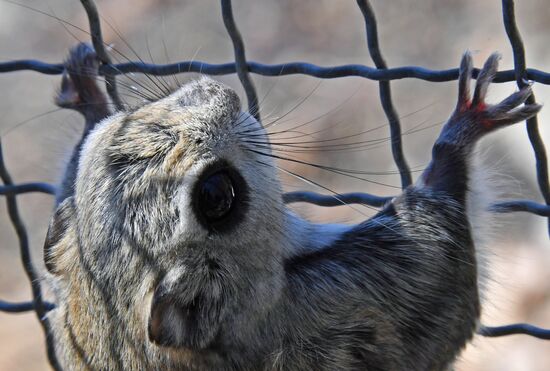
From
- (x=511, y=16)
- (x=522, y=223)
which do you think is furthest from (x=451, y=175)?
(x=522, y=223)

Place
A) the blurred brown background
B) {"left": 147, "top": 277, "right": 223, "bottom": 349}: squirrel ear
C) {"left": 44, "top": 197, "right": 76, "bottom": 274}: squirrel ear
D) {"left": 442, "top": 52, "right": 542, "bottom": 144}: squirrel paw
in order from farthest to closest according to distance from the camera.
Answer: the blurred brown background
{"left": 44, "top": 197, "right": 76, "bottom": 274}: squirrel ear
{"left": 442, "top": 52, "right": 542, "bottom": 144}: squirrel paw
{"left": 147, "top": 277, "right": 223, "bottom": 349}: squirrel ear

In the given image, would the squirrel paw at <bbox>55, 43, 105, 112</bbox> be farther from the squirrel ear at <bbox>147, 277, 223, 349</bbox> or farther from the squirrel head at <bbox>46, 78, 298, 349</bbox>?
the squirrel ear at <bbox>147, 277, 223, 349</bbox>

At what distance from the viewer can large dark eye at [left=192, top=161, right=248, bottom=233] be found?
2.93 meters

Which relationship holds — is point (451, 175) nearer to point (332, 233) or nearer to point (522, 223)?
point (332, 233)

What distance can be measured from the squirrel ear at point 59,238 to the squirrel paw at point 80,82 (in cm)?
80

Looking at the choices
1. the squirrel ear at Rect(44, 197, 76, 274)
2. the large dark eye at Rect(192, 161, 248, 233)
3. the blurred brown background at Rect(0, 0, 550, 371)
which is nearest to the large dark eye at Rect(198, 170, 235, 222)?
the large dark eye at Rect(192, 161, 248, 233)

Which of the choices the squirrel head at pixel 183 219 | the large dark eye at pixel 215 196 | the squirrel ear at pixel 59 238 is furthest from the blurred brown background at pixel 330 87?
the large dark eye at pixel 215 196

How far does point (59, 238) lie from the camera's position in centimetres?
350

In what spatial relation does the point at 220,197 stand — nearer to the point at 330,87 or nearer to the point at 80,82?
the point at 80,82

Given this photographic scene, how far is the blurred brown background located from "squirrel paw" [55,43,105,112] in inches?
23.8

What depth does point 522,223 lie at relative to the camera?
6.56 m

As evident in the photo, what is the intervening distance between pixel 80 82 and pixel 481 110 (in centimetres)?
186

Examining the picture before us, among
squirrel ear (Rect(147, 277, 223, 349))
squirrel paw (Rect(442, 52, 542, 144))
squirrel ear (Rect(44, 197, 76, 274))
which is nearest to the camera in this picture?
squirrel ear (Rect(147, 277, 223, 349))

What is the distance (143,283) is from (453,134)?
4.24 feet
